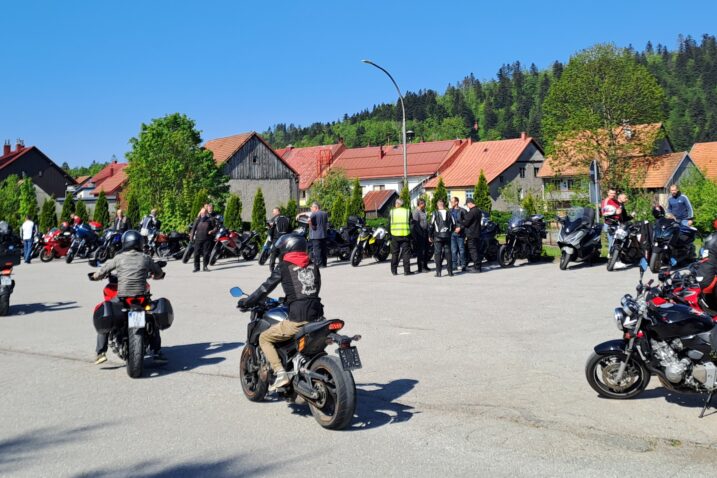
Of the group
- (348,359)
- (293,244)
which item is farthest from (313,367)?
(293,244)

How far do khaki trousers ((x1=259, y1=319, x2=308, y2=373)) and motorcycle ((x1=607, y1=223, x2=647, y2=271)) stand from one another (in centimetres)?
1122

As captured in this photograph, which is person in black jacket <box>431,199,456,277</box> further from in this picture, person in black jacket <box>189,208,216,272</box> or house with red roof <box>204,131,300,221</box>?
Answer: house with red roof <box>204,131,300,221</box>

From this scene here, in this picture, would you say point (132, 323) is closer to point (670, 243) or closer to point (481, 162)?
point (670, 243)

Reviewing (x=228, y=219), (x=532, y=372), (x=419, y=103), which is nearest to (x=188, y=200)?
(x=228, y=219)

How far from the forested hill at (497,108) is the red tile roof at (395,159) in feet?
144

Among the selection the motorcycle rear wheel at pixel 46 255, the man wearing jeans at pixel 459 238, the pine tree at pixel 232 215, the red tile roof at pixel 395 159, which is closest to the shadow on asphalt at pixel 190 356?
the man wearing jeans at pixel 459 238

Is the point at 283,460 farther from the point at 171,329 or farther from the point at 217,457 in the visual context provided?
the point at 171,329

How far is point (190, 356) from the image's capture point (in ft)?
31.2

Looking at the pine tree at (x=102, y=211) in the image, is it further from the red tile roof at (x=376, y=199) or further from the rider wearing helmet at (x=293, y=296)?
the rider wearing helmet at (x=293, y=296)

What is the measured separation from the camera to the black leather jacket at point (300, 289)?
6500 millimetres

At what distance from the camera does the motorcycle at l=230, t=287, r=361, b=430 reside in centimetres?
591

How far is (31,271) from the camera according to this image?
Result: 2402cm

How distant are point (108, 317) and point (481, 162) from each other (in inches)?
3079

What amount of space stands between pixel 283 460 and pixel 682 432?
10.1 feet
